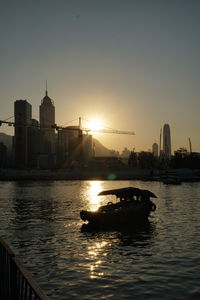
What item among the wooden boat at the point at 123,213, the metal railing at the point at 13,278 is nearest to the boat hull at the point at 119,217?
the wooden boat at the point at 123,213

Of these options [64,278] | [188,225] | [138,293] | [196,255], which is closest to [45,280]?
[64,278]

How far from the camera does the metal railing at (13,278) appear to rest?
7570 mm

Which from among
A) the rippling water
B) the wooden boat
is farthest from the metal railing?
the wooden boat

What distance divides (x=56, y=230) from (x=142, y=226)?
379 inches

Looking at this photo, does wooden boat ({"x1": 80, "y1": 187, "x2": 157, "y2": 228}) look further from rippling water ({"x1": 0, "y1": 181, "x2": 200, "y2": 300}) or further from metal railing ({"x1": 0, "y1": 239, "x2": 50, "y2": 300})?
metal railing ({"x1": 0, "y1": 239, "x2": 50, "y2": 300})

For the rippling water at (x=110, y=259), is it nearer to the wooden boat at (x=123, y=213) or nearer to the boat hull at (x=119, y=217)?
the boat hull at (x=119, y=217)

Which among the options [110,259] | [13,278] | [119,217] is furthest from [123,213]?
[13,278]

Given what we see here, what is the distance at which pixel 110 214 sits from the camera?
125ft

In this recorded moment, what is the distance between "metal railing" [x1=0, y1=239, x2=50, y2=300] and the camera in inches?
298

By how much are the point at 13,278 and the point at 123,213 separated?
103 feet

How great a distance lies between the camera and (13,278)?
8.30 meters

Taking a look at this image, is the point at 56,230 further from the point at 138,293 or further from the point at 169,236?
the point at 138,293

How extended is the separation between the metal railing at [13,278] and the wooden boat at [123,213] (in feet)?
91.5

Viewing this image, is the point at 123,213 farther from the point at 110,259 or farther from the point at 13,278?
the point at 13,278
